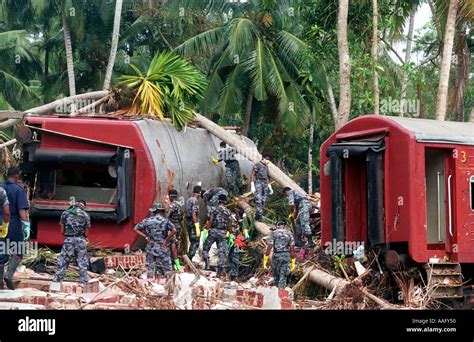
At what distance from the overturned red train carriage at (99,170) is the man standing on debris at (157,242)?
5.00 ft

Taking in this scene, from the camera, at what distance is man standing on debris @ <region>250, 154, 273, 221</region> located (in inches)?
781

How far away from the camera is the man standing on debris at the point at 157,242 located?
1552 cm

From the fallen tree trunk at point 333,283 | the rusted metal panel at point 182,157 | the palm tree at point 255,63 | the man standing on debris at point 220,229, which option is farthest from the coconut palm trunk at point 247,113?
the fallen tree trunk at point 333,283

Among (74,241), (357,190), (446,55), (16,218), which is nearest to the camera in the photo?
(16,218)

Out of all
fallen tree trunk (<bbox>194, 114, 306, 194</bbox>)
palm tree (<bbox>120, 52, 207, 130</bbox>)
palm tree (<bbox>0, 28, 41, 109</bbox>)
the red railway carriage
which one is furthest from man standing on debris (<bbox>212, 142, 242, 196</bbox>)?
palm tree (<bbox>0, 28, 41, 109</bbox>)

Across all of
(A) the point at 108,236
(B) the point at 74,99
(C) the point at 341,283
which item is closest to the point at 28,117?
(A) the point at 108,236

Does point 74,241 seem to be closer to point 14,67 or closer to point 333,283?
point 333,283

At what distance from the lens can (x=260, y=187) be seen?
19.9 m

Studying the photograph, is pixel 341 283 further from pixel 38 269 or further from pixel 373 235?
pixel 38 269

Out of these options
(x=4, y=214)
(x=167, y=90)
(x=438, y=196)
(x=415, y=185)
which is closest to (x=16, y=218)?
(x=4, y=214)

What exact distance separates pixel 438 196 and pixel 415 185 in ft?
2.90

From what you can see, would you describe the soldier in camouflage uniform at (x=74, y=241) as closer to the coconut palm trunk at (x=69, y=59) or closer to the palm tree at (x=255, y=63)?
the palm tree at (x=255, y=63)

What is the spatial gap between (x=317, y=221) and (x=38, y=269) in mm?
5515

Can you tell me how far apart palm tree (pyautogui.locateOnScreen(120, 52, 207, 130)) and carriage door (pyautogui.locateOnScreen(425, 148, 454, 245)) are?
685cm
